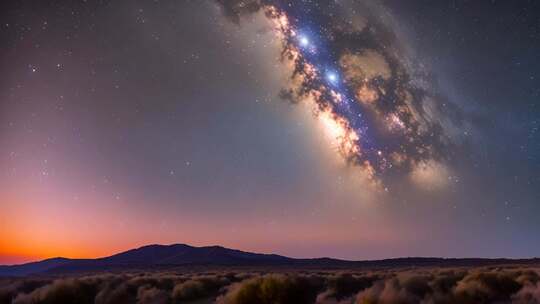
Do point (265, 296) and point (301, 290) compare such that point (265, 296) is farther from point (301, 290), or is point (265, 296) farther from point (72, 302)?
point (72, 302)

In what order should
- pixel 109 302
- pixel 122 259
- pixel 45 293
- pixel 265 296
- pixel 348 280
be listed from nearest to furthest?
pixel 265 296, pixel 45 293, pixel 109 302, pixel 348 280, pixel 122 259

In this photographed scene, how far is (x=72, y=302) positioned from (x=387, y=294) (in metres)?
11.2

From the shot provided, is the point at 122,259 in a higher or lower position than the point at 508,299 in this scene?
higher

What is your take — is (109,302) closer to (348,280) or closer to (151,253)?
(348,280)

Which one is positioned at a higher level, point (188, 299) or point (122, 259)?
point (122, 259)

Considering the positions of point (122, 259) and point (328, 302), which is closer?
point (328, 302)

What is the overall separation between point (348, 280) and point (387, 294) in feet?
36.5

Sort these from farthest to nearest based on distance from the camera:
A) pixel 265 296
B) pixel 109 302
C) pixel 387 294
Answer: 1. pixel 109 302
2. pixel 265 296
3. pixel 387 294

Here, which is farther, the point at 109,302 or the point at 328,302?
the point at 109,302

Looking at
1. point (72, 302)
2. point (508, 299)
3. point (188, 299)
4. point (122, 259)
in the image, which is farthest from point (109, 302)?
point (122, 259)

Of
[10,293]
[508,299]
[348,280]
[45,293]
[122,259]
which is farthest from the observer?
[122,259]

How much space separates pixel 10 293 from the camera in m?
23.0

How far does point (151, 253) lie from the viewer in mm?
199750

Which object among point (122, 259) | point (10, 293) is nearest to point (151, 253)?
point (122, 259)
